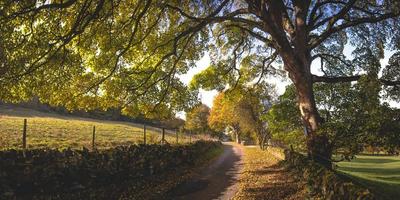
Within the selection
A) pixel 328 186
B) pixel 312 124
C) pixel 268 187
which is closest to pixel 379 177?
pixel 312 124

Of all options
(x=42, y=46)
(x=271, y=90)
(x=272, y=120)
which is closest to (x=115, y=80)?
(x=42, y=46)

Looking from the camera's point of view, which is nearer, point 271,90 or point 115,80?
point 115,80

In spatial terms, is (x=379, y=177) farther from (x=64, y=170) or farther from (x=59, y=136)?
(x=64, y=170)

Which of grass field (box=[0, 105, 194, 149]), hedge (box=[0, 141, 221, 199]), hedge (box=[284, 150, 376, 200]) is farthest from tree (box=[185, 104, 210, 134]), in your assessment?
hedge (box=[284, 150, 376, 200])

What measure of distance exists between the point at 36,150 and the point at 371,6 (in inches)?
632

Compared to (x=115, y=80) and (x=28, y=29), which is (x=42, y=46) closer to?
(x=28, y=29)

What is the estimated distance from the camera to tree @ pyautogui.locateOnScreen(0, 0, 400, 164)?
13.6m

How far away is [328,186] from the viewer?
10.5 metres

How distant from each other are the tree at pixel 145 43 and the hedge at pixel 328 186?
2454mm

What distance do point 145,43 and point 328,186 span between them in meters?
12.6

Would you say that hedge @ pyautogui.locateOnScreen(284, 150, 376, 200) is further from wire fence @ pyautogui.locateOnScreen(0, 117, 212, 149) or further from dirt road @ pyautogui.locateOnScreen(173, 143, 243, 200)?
wire fence @ pyautogui.locateOnScreen(0, 117, 212, 149)

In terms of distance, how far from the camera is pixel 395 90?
1892 cm

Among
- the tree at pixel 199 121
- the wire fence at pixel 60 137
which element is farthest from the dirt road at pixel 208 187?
the tree at pixel 199 121

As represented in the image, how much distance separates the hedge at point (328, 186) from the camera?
26.9 feet
